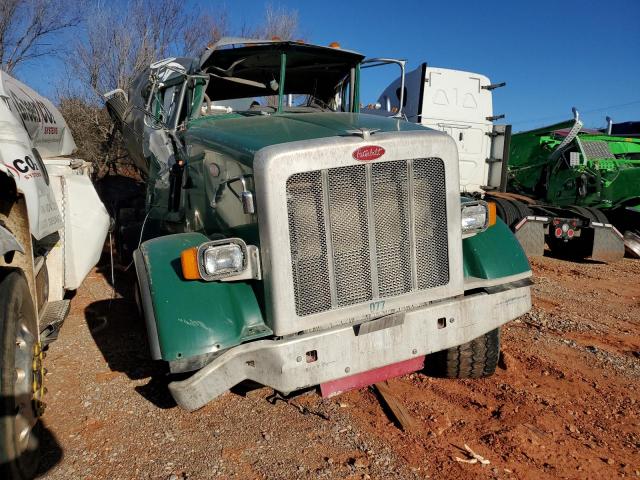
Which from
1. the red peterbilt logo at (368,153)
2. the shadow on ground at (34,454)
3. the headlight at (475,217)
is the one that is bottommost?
the shadow on ground at (34,454)

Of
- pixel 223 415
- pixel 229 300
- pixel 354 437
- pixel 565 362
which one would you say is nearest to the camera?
pixel 229 300

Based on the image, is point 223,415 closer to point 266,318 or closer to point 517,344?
point 266,318

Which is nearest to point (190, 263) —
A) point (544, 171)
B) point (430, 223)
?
point (430, 223)

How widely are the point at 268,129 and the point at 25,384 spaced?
217 centimetres

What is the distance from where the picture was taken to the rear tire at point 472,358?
3.90 metres

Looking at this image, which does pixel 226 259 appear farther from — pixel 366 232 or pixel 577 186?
pixel 577 186

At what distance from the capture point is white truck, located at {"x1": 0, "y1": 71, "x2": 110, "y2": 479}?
105 inches

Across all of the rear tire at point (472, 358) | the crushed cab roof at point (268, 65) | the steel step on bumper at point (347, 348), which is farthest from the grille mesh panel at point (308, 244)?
the crushed cab roof at point (268, 65)

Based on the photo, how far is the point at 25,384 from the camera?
281cm

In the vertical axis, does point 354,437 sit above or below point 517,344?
above

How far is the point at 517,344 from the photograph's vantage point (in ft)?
15.9

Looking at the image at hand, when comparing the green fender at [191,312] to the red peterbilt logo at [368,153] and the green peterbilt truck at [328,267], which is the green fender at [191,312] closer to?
the green peterbilt truck at [328,267]

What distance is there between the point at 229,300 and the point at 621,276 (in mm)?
7432

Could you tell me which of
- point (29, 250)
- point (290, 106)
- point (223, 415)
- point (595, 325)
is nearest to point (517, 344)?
point (595, 325)
